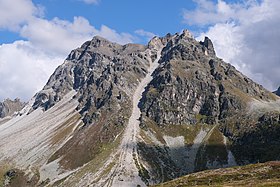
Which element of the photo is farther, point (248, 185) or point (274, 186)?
point (248, 185)

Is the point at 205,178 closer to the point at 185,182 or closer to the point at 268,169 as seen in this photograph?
the point at 185,182

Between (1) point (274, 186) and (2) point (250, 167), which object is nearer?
(1) point (274, 186)

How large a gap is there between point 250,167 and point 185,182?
22477 mm

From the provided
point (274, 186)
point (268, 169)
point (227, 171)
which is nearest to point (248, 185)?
point (274, 186)

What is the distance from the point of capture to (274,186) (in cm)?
8150

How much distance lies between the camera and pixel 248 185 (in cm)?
9250

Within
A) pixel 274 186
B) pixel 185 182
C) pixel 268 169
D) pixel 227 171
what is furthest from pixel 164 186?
pixel 274 186

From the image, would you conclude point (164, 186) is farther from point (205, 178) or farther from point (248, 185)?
point (248, 185)

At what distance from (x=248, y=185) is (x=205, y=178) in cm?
3305

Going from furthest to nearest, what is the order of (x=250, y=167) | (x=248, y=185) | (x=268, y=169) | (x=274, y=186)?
(x=250, y=167) < (x=268, y=169) < (x=248, y=185) < (x=274, y=186)

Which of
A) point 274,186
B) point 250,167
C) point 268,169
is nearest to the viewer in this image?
point 274,186

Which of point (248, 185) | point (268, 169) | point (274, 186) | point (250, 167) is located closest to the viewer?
point (274, 186)

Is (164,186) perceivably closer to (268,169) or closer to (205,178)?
(205,178)

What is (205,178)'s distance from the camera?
125 meters
